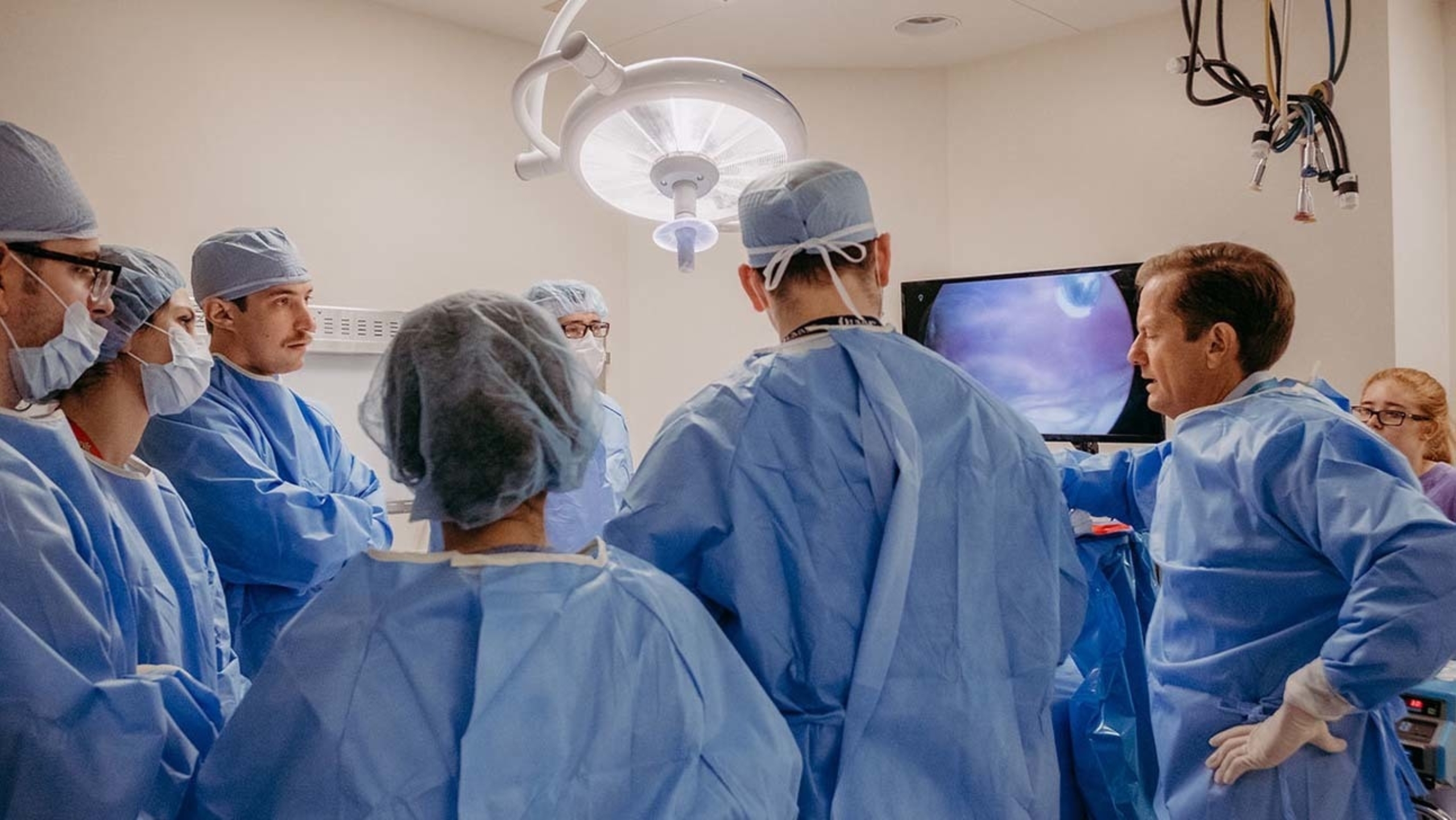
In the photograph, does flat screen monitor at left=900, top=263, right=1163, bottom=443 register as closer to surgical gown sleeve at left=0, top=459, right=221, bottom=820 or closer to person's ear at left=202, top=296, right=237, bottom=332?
person's ear at left=202, top=296, right=237, bottom=332

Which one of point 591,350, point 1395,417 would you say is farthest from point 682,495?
point 1395,417

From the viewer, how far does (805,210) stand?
1288 mm

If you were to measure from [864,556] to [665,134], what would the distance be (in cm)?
64

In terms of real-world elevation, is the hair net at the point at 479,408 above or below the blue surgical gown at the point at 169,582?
above

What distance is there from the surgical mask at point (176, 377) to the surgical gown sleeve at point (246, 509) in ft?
0.77

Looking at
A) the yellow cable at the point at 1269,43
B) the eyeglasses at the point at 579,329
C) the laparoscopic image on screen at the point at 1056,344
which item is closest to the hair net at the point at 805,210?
the yellow cable at the point at 1269,43

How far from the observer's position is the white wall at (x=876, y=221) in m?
3.73

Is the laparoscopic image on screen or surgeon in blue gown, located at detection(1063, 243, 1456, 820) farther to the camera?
the laparoscopic image on screen

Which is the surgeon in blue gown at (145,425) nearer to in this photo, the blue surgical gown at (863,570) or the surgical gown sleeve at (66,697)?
the surgical gown sleeve at (66,697)

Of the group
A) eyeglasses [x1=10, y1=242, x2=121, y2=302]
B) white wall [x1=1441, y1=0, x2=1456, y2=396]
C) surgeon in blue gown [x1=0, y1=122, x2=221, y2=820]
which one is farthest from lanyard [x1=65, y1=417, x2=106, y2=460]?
white wall [x1=1441, y1=0, x2=1456, y2=396]

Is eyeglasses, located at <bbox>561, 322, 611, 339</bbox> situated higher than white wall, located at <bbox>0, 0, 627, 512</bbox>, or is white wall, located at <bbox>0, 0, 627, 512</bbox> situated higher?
white wall, located at <bbox>0, 0, 627, 512</bbox>

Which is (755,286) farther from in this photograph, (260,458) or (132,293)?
(260,458)

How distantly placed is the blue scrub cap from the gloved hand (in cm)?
169

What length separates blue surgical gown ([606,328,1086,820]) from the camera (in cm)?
119
